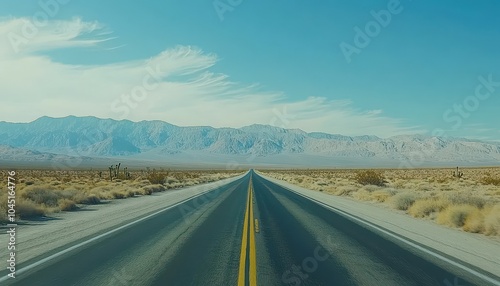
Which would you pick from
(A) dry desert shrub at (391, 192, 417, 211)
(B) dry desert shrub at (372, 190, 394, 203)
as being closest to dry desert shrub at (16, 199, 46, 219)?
(A) dry desert shrub at (391, 192, 417, 211)

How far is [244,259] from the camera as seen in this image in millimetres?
9016

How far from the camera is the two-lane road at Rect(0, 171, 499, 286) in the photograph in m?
7.46

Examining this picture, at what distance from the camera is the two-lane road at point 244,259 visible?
7465mm

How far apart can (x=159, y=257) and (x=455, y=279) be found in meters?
5.70

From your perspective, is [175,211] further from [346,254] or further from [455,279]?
[455,279]

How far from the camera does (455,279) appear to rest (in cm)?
766

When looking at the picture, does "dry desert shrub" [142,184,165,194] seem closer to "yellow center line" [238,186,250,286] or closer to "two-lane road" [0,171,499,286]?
"two-lane road" [0,171,499,286]

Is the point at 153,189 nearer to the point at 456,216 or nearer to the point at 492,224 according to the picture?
the point at 456,216

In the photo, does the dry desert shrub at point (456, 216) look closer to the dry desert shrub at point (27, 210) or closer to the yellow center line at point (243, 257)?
the yellow center line at point (243, 257)

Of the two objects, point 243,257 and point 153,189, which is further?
point 153,189

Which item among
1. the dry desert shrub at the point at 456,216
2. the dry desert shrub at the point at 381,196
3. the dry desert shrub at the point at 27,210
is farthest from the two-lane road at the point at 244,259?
the dry desert shrub at the point at 381,196

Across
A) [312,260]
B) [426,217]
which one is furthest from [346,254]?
[426,217]

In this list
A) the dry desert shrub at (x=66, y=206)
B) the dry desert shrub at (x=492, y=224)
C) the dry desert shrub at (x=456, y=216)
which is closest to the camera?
the dry desert shrub at (x=492, y=224)

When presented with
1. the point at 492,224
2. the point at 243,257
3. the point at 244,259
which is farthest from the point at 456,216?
the point at 244,259
